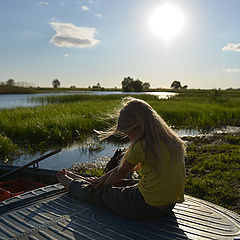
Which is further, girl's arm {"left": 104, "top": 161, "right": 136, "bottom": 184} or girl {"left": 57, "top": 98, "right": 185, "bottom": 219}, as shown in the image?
girl's arm {"left": 104, "top": 161, "right": 136, "bottom": 184}

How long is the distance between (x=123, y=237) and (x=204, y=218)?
958 mm

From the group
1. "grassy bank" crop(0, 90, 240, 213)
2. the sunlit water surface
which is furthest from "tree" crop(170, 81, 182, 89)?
the sunlit water surface

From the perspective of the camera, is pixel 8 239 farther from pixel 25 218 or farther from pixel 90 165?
pixel 90 165

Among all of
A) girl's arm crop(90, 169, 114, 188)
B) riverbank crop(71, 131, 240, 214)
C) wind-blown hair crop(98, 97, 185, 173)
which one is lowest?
riverbank crop(71, 131, 240, 214)

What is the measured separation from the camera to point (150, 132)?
202cm

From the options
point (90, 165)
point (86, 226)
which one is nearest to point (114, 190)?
→ point (86, 226)

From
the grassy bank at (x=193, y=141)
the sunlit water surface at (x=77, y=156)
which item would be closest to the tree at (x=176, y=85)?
the grassy bank at (x=193, y=141)

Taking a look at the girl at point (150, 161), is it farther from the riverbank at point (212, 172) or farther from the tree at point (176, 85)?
the tree at point (176, 85)

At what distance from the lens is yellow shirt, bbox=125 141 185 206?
2037mm

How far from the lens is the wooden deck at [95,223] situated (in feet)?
6.99

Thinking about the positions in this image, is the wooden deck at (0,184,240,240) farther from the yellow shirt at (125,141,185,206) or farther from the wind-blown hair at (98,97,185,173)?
the wind-blown hair at (98,97,185,173)

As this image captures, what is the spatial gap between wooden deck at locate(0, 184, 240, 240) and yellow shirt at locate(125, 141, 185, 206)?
301 mm

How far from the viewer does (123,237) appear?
2.09 metres

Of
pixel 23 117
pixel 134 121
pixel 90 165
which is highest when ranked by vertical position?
pixel 134 121
